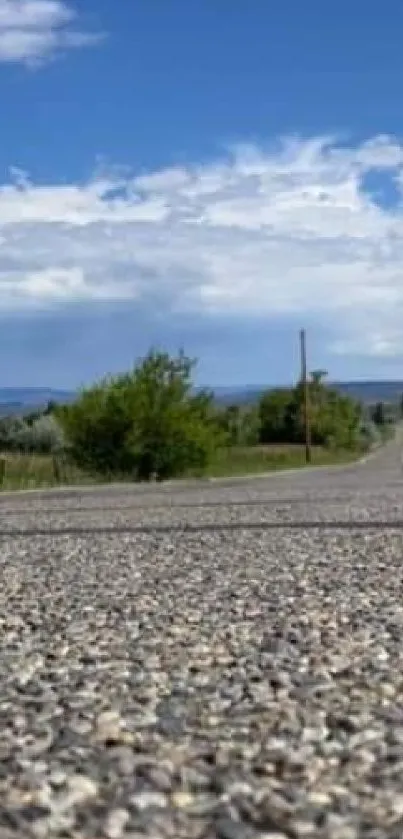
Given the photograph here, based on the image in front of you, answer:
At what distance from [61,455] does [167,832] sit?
62172mm

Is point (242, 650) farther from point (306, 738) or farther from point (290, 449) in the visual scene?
point (290, 449)

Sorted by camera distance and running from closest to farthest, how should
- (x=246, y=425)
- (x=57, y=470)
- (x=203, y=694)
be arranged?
(x=203, y=694) < (x=57, y=470) < (x=246, y=425)

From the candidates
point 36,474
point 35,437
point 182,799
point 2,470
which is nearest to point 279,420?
point 35,437

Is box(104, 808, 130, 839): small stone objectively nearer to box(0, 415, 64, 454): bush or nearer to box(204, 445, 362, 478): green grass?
box(204, 445, 362, 478): green grass

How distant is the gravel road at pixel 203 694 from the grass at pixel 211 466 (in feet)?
109

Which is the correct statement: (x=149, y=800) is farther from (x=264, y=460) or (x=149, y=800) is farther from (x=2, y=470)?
(x=264, y=460)

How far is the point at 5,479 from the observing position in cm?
5406

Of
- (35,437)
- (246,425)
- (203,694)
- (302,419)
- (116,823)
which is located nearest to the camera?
(116,823)

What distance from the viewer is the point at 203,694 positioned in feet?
30.6

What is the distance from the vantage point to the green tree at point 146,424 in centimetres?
6525

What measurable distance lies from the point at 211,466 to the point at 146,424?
3.69 metres

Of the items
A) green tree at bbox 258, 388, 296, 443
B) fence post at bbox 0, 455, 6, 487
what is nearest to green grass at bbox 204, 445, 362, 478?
fence post at bbox 0, 455, 6, 487

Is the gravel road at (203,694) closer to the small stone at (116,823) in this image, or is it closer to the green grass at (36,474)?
the small stone at (116,823)

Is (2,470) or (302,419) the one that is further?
(302,419)
